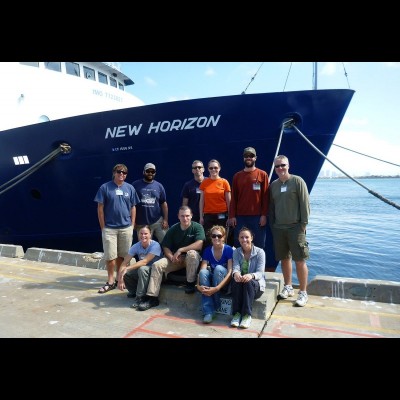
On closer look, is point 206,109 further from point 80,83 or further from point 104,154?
point 80,83

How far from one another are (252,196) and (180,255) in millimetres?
1171

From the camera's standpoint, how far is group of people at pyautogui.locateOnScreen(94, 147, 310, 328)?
137 inches

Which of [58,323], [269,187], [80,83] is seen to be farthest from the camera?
[80,83]

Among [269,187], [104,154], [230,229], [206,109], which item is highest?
[206,109]

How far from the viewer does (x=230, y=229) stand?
14.3 feet

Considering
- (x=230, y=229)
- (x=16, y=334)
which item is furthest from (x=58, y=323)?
(x=230, y=229)

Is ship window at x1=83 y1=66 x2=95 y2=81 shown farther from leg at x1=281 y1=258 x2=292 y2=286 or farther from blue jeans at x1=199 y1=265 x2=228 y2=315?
leg at x1=281 y1=258 x2=292 y2=286

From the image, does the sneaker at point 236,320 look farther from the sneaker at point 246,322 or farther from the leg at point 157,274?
the leg at point 157,274

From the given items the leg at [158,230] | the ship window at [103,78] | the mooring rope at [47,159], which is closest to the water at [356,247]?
the leg at [158,230]

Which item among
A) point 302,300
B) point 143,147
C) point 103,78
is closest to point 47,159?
point 143,147

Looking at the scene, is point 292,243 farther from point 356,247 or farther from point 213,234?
point 356,247

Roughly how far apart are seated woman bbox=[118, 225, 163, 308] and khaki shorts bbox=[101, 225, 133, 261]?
0.33 metres

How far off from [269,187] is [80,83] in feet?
26.1

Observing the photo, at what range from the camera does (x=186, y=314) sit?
366 cm
